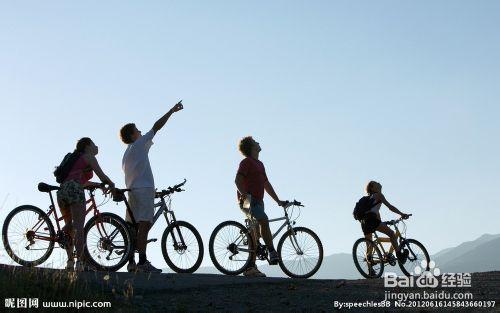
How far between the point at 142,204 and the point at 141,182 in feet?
1.17

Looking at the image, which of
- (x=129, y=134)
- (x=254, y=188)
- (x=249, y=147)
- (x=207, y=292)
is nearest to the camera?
(x=207, y=292)

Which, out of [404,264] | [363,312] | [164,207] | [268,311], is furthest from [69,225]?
[404,264]

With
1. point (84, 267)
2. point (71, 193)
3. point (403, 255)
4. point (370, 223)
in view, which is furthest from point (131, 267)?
point (403, 255)

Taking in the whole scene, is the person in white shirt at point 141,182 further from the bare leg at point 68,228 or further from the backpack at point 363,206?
the backpack at point 363,206

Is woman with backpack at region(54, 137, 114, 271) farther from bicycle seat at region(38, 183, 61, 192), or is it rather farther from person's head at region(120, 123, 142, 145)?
person's head at region(120, 123, 142, 145)

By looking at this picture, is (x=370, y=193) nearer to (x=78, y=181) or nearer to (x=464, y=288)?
(x=464, y=288)

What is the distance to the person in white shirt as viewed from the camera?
12.4 meters

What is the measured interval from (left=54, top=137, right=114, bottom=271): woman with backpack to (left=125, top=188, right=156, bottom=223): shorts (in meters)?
0.50

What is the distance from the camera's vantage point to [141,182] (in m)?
12.5

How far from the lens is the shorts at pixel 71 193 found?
11.8 m

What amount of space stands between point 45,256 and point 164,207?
216 centimetres

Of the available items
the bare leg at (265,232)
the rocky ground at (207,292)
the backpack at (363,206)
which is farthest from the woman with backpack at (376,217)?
the rocky ground at (207,292)

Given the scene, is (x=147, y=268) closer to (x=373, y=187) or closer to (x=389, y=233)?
(x=373, y=187)

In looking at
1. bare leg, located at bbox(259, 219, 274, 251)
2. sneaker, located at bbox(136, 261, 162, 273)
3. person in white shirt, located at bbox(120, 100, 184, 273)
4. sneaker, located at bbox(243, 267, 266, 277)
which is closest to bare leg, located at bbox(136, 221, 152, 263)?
person in white shirt, located at bbox(120, 100, 184, 273)
